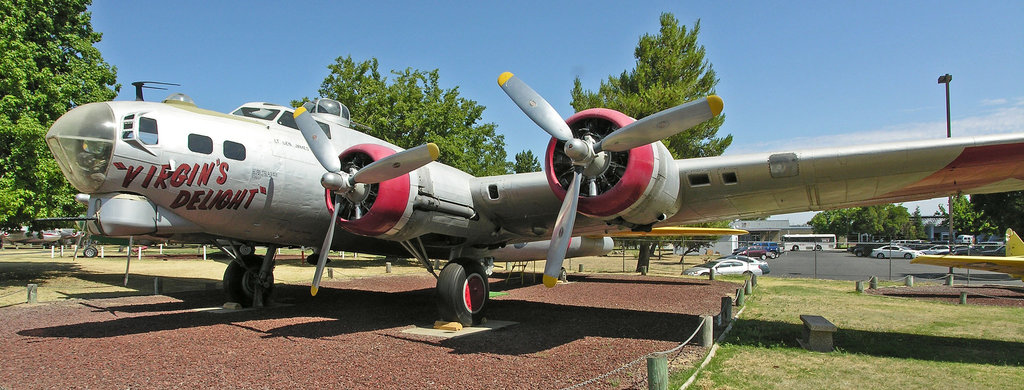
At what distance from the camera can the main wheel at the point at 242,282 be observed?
12.1 meters

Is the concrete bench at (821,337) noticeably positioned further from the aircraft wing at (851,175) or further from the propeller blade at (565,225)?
the propeller blade at (565,225)

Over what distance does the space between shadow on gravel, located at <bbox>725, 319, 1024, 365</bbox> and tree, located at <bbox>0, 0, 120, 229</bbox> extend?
17.4m

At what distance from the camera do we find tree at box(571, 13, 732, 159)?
2750 cm

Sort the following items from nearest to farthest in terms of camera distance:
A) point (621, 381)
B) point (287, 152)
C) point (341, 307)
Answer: point (621, 381) → point (287, 152) → point (341, 307)

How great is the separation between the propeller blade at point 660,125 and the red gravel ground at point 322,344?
2886 millimetres

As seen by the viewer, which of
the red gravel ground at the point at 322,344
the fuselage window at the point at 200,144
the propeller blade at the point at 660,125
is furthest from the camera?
the fuselage window at the point at 200,144

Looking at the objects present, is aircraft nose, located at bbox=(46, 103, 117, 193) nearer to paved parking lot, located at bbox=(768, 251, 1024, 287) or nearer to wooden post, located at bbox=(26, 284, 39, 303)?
wooden post, located at bbox=(26, 284, 39, 303)

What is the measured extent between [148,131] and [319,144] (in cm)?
242

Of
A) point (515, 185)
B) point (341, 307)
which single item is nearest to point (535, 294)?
point (341, 307)

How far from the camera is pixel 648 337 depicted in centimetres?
890

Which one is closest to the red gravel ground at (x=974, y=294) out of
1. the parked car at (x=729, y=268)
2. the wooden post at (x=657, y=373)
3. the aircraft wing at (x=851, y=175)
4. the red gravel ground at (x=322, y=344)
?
the red gravel ground at (x=322, y=344)

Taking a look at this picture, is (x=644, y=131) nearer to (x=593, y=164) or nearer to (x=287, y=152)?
(x=593, y=164)

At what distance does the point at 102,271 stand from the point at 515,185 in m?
20.5

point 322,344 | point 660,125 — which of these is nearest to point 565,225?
point 660,125
